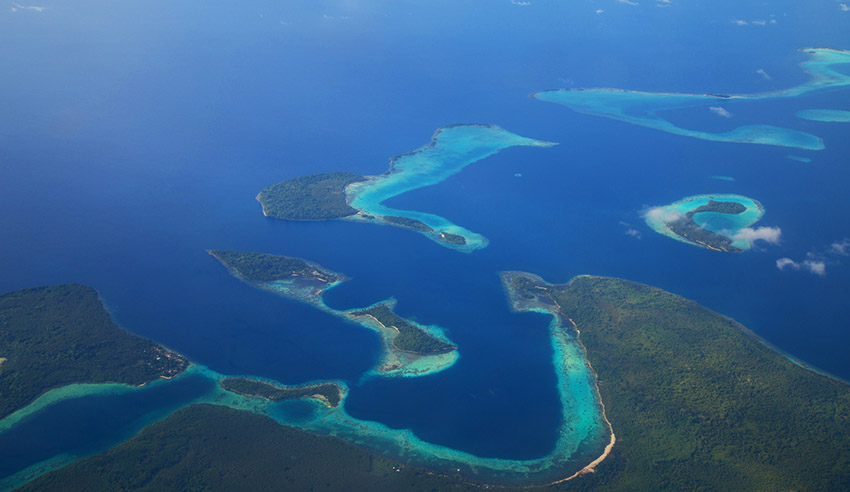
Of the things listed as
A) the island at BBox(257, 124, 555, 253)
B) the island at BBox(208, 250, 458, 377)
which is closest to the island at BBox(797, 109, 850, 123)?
the island at BBox(257, 124, 555, 253)

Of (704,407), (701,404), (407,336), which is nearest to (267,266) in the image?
(407,336)

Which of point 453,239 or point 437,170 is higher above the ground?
point 437,170

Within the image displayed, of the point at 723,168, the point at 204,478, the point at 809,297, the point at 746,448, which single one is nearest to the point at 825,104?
the point at 723,168

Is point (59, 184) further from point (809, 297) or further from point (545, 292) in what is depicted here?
point (809, 297)

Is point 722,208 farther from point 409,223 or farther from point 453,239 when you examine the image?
point 409,223

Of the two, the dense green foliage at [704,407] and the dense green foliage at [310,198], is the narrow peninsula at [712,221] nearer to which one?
the dense green foliage at [704,407]

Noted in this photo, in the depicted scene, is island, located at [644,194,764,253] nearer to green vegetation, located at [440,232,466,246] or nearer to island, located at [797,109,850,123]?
green vegetation, located at [440,232,466,246]
